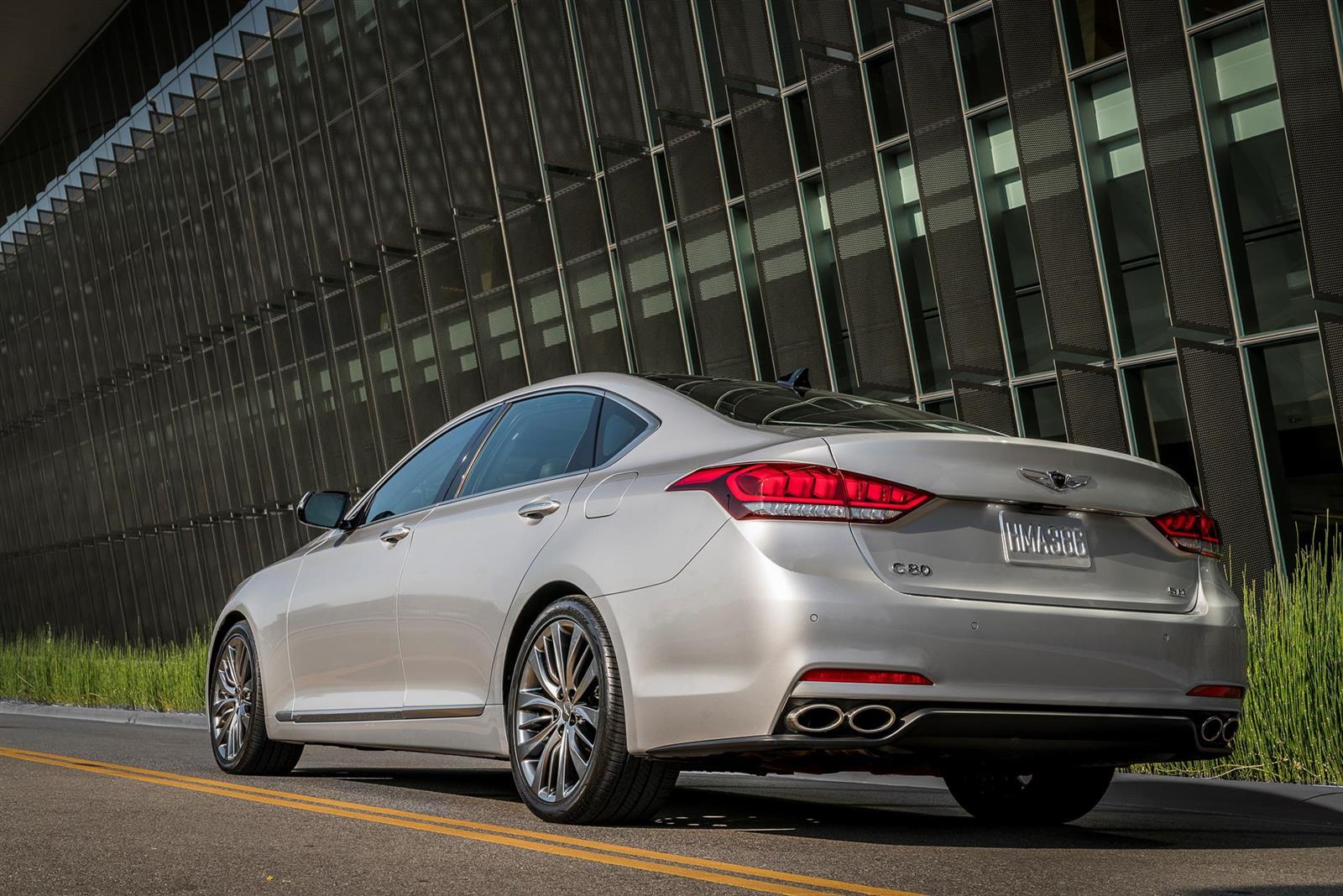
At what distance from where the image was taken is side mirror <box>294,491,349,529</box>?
755cm

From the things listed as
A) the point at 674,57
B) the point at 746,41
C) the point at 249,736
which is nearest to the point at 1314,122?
the point at 746,41

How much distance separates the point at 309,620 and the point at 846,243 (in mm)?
9968

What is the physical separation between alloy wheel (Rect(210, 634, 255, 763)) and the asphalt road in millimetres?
408

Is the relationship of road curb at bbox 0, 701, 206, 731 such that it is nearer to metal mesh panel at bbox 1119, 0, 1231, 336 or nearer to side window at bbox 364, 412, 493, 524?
side window at bbox 364, 412, 493, 524

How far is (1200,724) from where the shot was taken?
514cm

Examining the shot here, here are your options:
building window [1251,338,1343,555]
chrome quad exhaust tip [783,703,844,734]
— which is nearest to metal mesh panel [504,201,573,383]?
building window [1251,338,1343,555]

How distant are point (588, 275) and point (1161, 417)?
8328mm

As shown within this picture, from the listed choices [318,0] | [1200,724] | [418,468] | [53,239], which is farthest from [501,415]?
[53,239]

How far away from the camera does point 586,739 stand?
5.38m

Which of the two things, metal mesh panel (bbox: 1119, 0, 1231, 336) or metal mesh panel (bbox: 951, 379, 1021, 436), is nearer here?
metal mesh panel (bbox: 1119, 0, 1231, 336)

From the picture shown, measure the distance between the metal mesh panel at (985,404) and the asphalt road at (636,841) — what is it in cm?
773

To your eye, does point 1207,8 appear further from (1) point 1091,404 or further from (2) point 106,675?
(2) point 106,675

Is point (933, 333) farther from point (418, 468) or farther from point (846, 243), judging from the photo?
point (418, 468)

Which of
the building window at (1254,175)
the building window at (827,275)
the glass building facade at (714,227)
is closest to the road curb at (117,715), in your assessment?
the glass building facade at (714,227)
